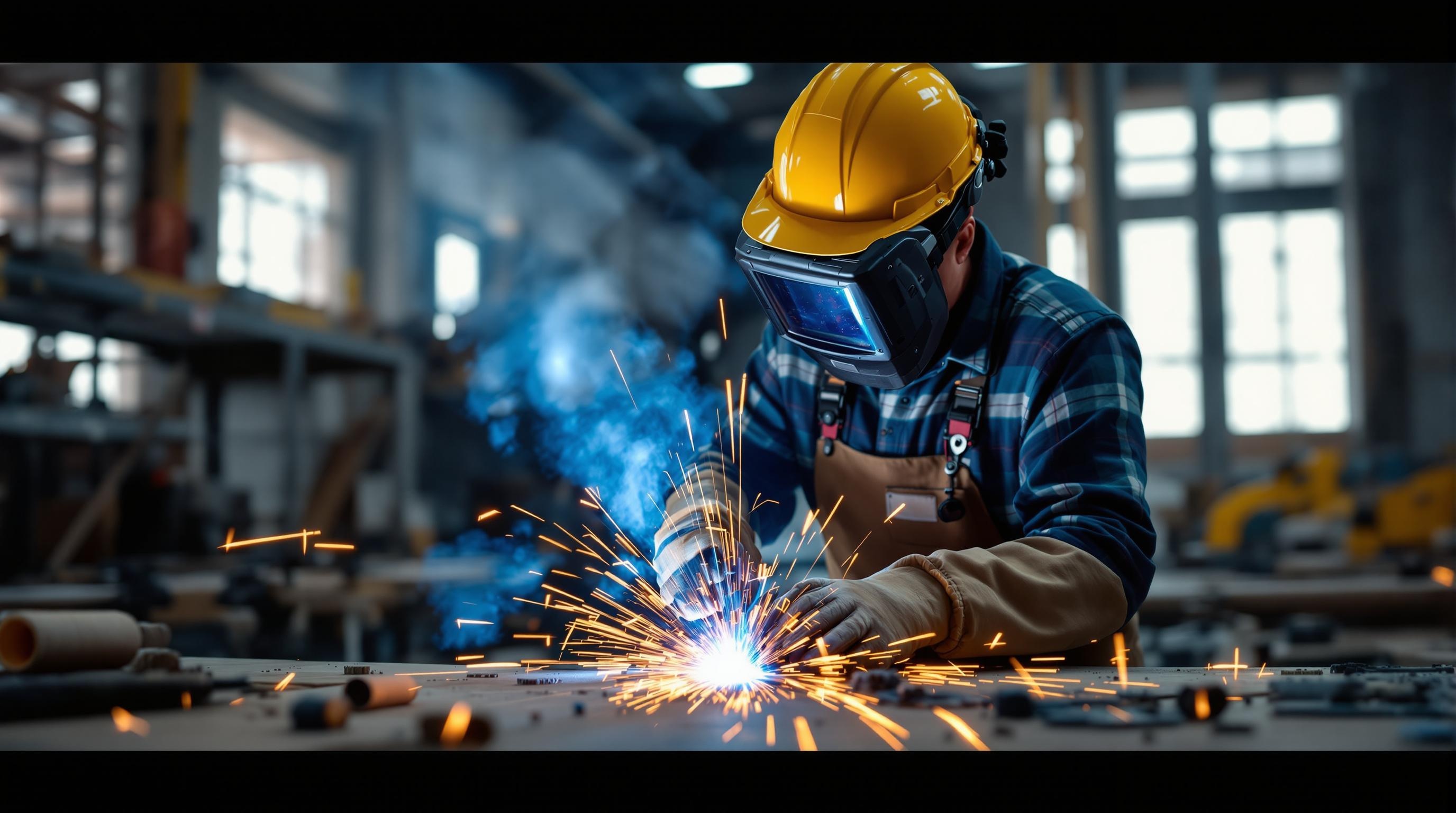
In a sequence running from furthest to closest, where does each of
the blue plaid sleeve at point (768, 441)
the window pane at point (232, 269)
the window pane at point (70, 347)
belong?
1. the window pane at point (232, 269)
2. the window pane at point (70, 347)
3. the blue plaid sleeve at point (768, 441)

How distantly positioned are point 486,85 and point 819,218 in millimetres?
9227

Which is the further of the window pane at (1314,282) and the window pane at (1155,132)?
the window pane at (1155,132)

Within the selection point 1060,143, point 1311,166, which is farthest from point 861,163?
point 1311,166

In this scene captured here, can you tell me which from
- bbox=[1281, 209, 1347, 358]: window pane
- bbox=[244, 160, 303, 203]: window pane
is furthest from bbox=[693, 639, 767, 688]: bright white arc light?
bbox=[1281, 209, 1347, 358]: window pane

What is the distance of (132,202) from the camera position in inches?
292

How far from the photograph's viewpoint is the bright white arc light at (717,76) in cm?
828

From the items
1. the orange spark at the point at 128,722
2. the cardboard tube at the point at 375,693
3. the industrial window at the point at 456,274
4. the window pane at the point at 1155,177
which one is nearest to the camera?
the orange spark at the point at 128,722

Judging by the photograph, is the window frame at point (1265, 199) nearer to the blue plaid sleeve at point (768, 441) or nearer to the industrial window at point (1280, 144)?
the industrial window at point (1280, 144)

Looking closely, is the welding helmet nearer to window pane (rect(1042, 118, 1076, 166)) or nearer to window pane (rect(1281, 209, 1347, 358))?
window pane (rect(1042, 118, 1076, 166))

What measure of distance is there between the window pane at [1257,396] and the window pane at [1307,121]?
2.73m

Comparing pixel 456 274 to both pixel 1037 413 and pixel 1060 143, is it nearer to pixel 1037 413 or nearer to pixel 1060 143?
pixel 1060 143

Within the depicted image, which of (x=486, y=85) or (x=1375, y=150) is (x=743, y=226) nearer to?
(x=486, y=85)

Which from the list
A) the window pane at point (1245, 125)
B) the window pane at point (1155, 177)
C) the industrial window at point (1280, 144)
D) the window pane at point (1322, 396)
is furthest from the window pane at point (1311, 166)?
the window pane at point (1322, 396)
